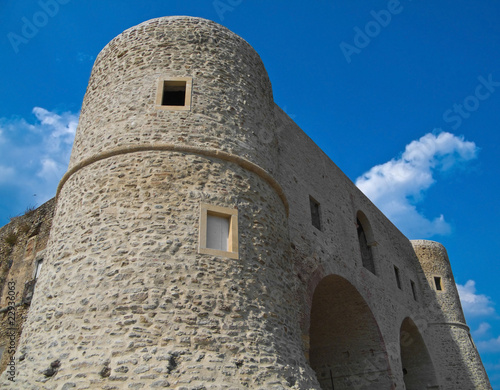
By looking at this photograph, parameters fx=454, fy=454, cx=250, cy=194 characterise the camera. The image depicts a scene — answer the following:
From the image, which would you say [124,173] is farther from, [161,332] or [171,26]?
[171,26]

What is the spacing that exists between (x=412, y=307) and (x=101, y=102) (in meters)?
11.9

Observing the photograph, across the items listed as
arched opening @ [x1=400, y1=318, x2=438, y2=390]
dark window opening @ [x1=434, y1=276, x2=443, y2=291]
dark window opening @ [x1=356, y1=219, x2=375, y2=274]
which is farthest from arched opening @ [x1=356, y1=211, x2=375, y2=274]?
dark window opening @ [x1=434, y1=276, x2=443, y2=291]

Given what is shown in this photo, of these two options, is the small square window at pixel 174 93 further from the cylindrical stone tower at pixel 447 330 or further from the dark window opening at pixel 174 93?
the cylindrical stone tower at pixel 447 330

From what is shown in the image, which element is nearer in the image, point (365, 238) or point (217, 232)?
point (217, 232)

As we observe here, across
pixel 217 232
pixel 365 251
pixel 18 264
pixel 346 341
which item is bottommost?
pixel 346 341

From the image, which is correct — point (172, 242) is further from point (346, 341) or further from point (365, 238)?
point (365, 238)

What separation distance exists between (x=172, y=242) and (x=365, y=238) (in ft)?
30.3

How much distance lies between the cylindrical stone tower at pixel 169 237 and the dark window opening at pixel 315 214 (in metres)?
3.06

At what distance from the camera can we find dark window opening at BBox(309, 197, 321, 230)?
408 inches

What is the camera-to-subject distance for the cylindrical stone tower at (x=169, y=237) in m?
4.95

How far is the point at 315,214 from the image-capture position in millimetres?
10594

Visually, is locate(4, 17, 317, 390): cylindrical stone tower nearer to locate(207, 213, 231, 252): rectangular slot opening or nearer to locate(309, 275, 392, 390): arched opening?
locate(207, 213, 231, 252): rectangular slot opening

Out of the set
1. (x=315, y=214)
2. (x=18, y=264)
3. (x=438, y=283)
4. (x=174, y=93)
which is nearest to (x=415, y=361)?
(x=438, y=283)

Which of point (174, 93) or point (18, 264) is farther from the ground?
point (174, 93)
